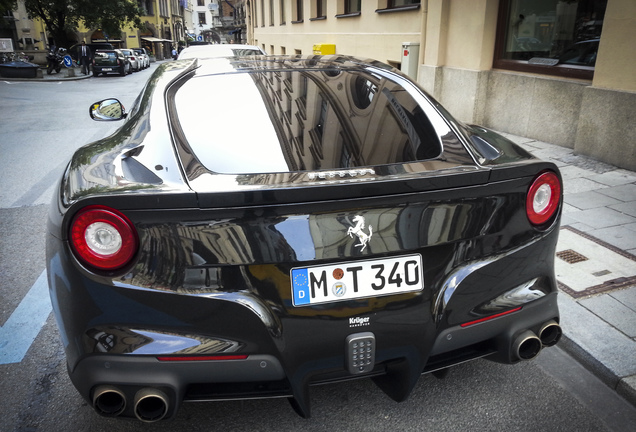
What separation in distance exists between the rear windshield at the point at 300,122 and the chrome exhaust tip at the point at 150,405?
2.68 feet

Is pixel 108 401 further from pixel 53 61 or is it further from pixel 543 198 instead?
pixel 53 61

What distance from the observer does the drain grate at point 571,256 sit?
3737 millimetres

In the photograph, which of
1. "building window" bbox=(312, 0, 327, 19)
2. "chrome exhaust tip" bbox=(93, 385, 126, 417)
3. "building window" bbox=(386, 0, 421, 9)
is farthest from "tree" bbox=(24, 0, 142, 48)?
"chrome exhaust tip" bbox=(93, 385, 126, 417)

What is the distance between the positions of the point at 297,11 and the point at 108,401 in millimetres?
22649

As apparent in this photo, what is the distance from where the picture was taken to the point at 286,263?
1740 mm

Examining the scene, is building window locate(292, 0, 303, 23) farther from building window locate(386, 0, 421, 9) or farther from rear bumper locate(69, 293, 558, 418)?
rear bumper locate(69, 293, 558, 418)

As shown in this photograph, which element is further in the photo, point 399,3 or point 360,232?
point 399,3

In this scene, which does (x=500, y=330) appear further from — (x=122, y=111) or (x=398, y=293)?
(x=122, y=111)

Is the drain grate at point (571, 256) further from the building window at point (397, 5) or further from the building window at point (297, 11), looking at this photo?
the building window at point (297, 11)

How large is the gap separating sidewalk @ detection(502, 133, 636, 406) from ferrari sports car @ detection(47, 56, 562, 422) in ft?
2.21

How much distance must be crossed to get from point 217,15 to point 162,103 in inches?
4722

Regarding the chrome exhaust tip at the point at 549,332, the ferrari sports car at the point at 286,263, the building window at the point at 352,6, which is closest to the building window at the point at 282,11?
the building window at the point at 352,6

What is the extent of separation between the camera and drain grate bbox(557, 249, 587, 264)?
12.3ft

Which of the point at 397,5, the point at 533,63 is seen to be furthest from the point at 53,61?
the point at 533,63
